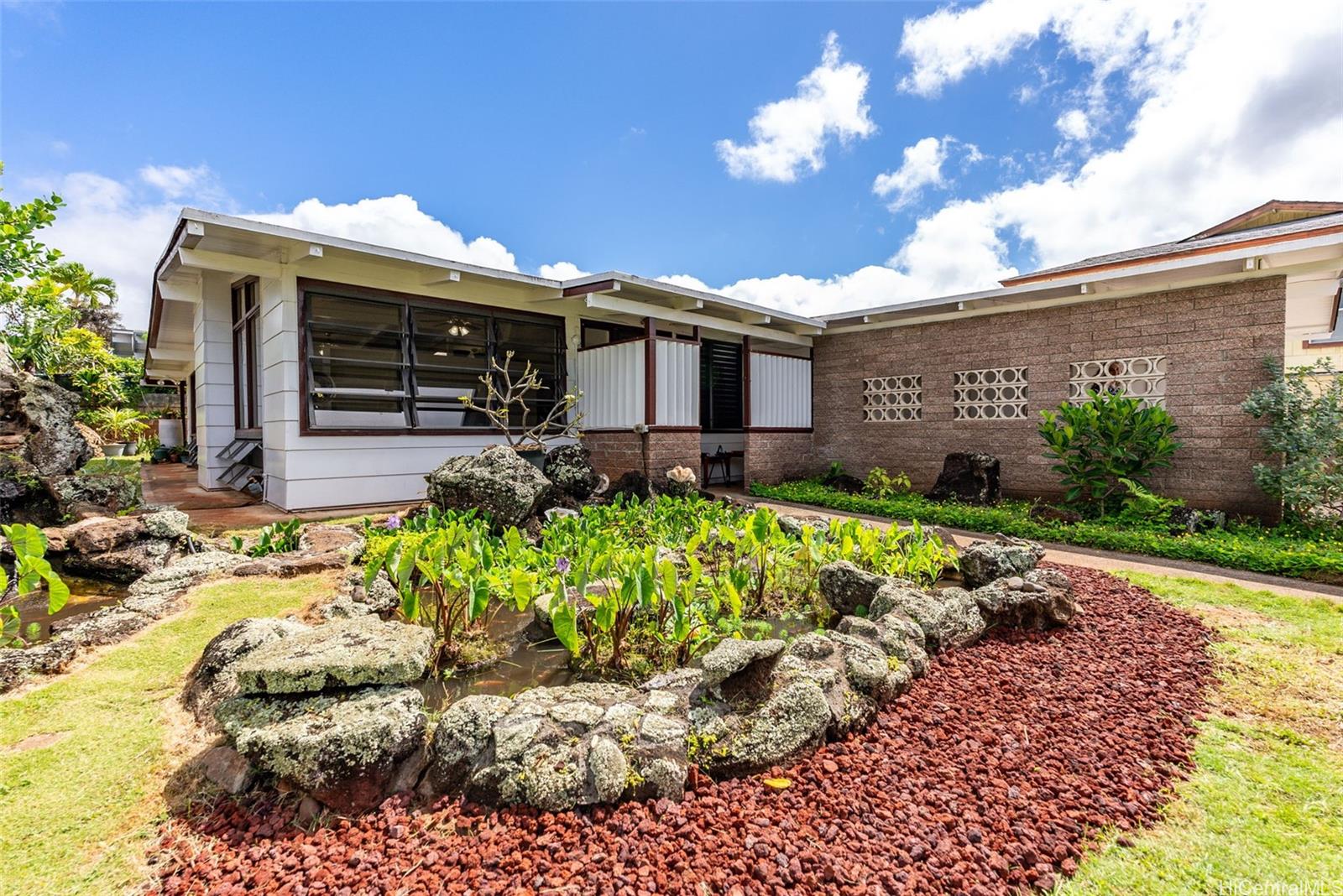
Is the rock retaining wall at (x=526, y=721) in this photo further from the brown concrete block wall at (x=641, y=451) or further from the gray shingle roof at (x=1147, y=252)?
the gray shingle roof at (x=1147, y=252)

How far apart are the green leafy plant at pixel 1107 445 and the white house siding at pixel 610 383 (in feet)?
16.6

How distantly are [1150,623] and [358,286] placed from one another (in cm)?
787

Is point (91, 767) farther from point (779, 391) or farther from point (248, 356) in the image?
point (779, 391)

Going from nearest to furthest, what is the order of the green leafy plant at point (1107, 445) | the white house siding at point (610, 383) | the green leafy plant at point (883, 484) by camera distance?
the green leafy plant at point (1107, 445), the white house siding at point (610, 383), the green leafy plant at point (883, 484)

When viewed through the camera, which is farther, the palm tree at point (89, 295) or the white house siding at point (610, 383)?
the palm tree at point (89, 295)

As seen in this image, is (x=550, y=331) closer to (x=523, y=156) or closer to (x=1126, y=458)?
(x=523, y=156)

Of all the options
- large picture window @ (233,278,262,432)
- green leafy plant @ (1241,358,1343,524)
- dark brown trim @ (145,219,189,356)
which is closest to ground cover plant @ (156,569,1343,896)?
green leafy plant @ (1241,358,1343,524)

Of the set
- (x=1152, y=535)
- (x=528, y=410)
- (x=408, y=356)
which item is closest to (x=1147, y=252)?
(x=1152, y=535)

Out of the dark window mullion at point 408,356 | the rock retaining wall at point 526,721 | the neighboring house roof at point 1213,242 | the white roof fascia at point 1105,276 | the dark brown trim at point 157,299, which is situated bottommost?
the rock retaining wall at point 526,721

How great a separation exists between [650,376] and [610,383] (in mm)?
734

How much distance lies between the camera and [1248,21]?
487 cm

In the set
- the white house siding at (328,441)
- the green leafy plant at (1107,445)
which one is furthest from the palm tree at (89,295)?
the green leafy plant at (1107,445)

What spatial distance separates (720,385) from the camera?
35.4 feet

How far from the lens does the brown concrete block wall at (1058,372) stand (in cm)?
632
